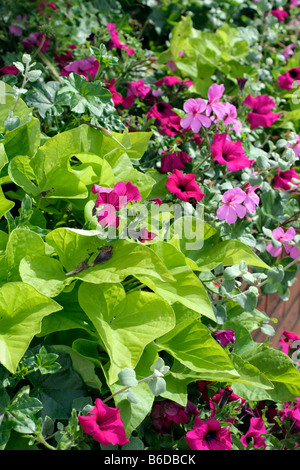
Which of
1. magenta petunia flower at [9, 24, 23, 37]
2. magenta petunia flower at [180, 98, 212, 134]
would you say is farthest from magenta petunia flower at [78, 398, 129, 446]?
magenta petunia flower at [9, 24, 23, 37]

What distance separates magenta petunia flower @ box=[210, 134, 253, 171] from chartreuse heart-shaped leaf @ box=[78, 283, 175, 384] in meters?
0.58

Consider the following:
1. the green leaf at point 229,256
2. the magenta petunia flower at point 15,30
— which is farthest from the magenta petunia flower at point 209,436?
the magenta petunia flower at point 15,30

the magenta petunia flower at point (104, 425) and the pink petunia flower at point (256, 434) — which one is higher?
the magenta petunia flower at point (104, 425)

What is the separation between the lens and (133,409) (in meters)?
1.17

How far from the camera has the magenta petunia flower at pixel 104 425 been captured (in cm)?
104

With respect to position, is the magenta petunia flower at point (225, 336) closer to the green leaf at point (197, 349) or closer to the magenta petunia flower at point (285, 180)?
the green leaf at point (197, 349)

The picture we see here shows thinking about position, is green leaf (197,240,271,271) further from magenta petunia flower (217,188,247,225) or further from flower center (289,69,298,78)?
flower center (289,69,298,78)

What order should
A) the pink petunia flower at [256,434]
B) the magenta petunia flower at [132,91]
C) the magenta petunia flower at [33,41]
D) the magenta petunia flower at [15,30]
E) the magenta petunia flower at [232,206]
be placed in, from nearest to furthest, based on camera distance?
the pink petunia flower at [256,434] → the magenta petunia flower at [232,206] → the magenta petunia flower at [132,91] → the magenta petunia flower at [33,41] → the magenta petunia flower at [15,30]

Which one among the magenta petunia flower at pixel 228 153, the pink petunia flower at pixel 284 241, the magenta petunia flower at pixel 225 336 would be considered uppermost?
the magenta petunia flower at pixel 228 153

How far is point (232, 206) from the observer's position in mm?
1550

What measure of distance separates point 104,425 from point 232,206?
74cm

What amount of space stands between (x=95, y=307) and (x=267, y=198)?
0.90 meters

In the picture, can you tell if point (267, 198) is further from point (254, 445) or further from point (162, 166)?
point (254, 445)

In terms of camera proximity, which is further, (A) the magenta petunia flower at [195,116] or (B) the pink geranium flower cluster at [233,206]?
(A) the magenta petunia flower at [195,116]
